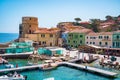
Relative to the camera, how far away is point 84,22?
50.9 meters

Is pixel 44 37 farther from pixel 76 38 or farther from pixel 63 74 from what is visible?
pixel 63 74

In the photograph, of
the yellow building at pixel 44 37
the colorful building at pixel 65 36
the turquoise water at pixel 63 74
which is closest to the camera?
the turquoise water at pixel 63 74

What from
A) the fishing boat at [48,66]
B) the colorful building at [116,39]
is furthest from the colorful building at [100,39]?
the fishing boat at [48,66]

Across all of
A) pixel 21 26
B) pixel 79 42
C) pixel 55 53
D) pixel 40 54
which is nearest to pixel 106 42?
pixel 79 42

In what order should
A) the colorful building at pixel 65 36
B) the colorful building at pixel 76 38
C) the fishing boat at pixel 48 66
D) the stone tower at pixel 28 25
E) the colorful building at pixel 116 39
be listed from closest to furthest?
the fishing boat at pixel 48 66 → the colorful building at pixel 116 39 → the colorful building at pixel 76 38 → the colorful building at pixel 65 36 → the stone tower at pixel 28 25

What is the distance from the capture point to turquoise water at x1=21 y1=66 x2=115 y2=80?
1778 centimetres

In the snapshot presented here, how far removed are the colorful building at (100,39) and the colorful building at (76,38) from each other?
969 millimetres

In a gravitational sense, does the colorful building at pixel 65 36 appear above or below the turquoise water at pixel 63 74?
above

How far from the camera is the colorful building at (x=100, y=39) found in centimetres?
3114

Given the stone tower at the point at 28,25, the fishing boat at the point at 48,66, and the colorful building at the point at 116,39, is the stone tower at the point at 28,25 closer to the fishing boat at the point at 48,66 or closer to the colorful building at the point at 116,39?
the colorful building at the point at 116,39

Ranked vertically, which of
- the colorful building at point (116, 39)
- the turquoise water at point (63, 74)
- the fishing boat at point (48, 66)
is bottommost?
the turquoise water at point (63, 74)

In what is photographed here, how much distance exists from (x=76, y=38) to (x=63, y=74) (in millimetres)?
17277

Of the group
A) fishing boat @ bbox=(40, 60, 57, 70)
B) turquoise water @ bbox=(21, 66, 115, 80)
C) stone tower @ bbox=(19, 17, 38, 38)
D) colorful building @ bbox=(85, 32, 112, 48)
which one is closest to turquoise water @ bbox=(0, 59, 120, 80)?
turquoise water @ bbox=(21, 66, 115, 80)

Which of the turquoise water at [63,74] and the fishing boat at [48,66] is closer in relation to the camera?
the turquoise water at [63,74]
